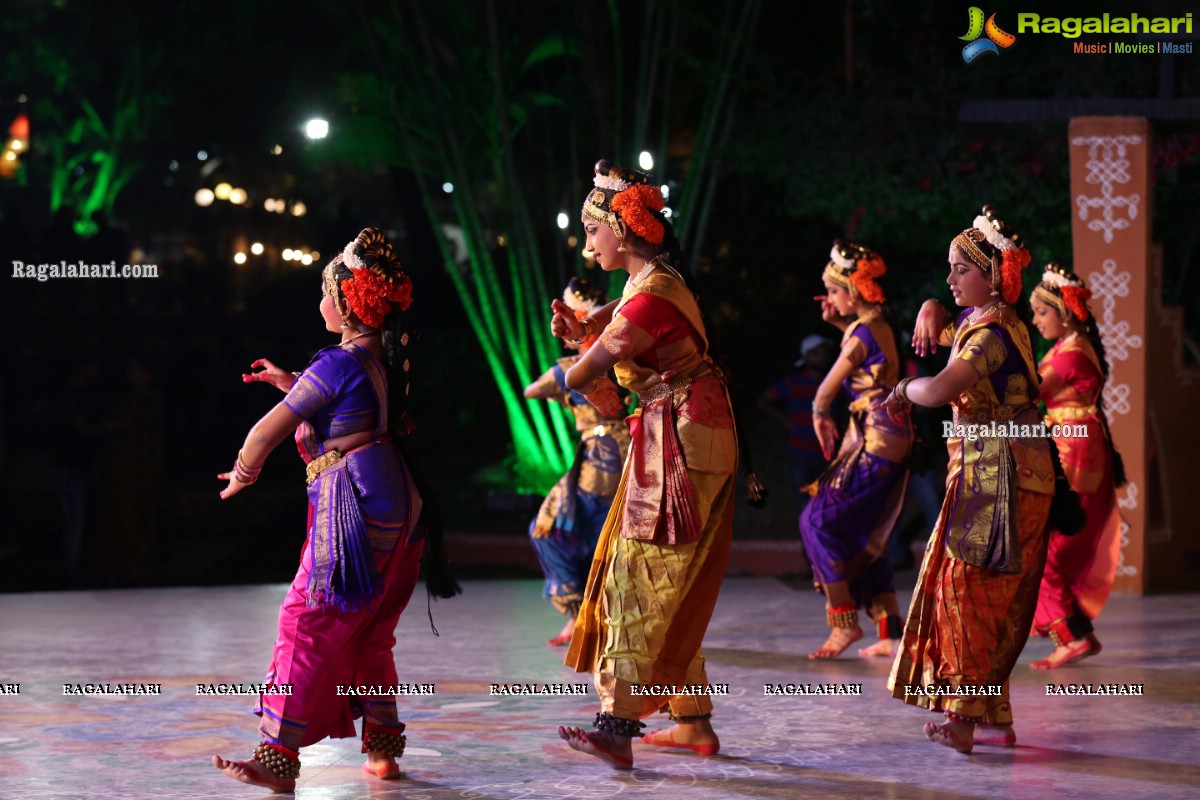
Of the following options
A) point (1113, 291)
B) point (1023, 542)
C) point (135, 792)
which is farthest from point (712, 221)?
point (135, 792)

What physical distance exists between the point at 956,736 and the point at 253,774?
7.22ft

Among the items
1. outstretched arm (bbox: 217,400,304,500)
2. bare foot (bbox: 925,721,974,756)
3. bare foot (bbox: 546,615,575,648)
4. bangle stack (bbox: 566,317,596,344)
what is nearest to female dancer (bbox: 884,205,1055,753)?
bare foot (bbox: 925,721,974,756)

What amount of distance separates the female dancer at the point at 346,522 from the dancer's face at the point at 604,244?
24.4 inches

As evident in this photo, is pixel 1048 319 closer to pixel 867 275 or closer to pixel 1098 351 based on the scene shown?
pixel 1098 351

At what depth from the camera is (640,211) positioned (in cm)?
533

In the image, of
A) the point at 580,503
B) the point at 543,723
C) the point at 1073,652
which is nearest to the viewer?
the point at 543,723

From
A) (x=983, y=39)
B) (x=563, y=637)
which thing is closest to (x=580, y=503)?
(x=563, y=637)

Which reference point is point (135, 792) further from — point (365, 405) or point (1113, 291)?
point (1113, 291)

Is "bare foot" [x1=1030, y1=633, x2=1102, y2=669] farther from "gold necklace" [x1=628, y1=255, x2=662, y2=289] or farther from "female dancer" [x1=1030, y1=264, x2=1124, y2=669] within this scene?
"gold necklace" [x1=628, y1=255, x2=662, y2=289]

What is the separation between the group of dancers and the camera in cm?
494

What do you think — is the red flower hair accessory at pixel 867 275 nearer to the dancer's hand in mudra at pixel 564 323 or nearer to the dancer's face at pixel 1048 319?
the dancer's face at pixel 1048 319

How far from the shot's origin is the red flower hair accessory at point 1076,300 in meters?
7.16

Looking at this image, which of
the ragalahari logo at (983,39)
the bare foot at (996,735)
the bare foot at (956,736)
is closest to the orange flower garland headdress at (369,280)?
the bare foot at (956,736)

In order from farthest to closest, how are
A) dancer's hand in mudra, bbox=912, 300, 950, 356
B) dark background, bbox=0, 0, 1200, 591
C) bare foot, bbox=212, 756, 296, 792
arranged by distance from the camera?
1. dark background, bbox=0, 0, 1200, 591
2. dancer's hand in mudra, bbox=912, 300, 950, 356
3. bare foot, bbox=212, 756, 296, 792
